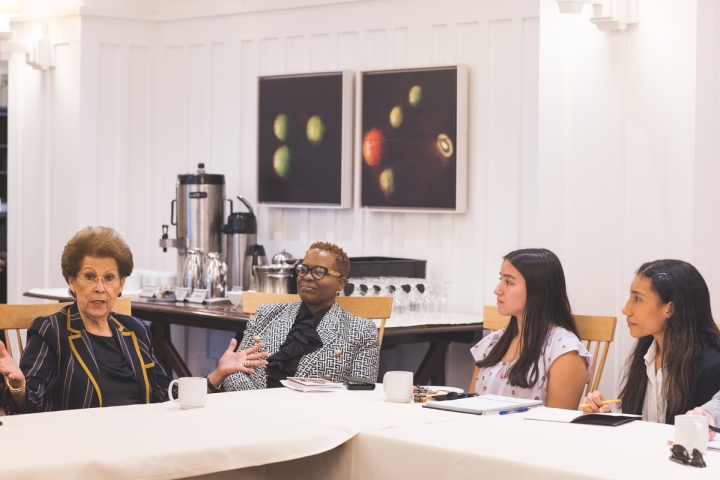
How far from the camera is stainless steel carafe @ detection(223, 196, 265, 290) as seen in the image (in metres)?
6.05

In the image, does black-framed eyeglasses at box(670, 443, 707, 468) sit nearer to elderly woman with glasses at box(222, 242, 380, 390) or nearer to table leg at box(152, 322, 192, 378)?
elderly woman with glasses at box(222, 242, 380, 390)

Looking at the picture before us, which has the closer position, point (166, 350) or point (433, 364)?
point (433, 364)

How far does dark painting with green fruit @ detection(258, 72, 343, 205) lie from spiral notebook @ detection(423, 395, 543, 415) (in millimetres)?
3045

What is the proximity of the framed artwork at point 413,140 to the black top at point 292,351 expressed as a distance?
1800 mm

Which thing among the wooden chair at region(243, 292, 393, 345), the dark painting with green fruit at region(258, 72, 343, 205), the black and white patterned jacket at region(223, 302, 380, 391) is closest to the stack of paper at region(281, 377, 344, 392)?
the black and white patterned jacket at region(223, 302, 380, 391)

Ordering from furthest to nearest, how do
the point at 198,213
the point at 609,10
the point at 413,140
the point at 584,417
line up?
the point at 198,213
the point at 413,140
the point at 609,10
the point at 584,417

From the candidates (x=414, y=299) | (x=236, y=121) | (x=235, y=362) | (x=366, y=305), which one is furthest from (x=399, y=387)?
(x=236, y=121)

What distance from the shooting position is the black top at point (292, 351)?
12.6 feet

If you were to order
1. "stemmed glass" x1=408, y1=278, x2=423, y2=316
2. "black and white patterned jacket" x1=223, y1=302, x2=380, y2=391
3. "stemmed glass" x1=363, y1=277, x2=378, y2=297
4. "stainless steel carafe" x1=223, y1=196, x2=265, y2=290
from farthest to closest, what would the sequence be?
"stainless steel carafe" x1=223, y1=196, x2=265, y2=290
"stemmed glass" x1=408, y1=278, x2=423, y2=316
"stemmed glass" x1=363, y1=277, x2=378, y2=297
"black and white patterned jacket" x1=223, y1=302, x2=380, y2=391

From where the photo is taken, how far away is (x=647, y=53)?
161 inches

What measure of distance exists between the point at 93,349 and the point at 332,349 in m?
0.97

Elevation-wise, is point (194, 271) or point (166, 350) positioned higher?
point (194, 271)

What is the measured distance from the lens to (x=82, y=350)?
313cm

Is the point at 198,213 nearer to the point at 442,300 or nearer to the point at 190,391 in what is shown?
the point at 442,300
